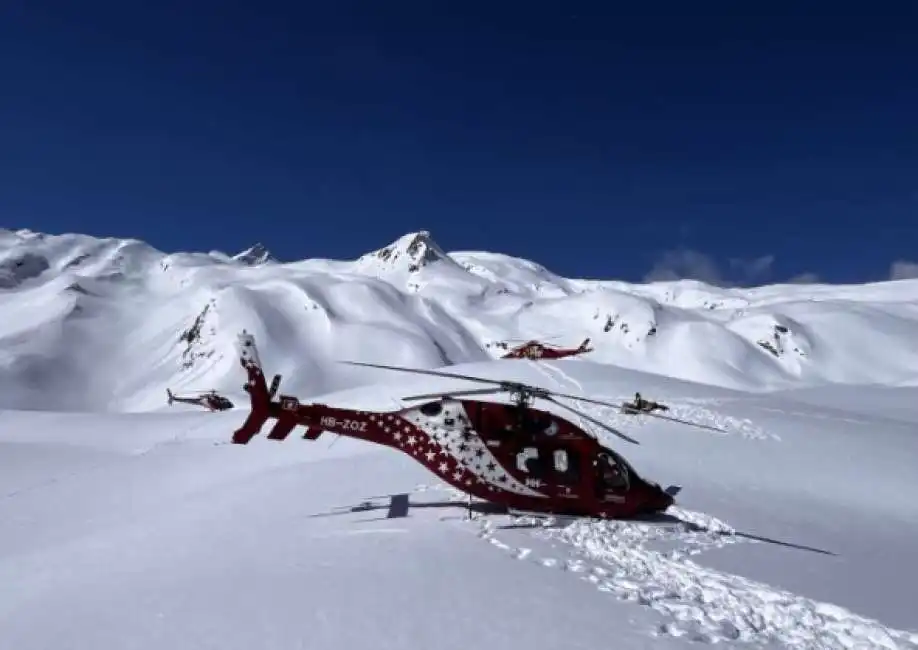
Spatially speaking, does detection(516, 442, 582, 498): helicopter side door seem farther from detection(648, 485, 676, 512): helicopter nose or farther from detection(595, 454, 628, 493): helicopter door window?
detection(648, 485, 676, 512): helicopter nose

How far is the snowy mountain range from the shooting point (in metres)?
103

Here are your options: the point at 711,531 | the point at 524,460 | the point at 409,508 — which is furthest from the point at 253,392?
the point at 711,531

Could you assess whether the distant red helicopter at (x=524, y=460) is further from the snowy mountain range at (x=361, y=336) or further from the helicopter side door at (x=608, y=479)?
the snowy mountain range at (x=361, y=336)

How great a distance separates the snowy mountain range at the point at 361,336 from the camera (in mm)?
102875

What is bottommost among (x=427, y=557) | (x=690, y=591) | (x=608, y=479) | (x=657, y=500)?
(x=690, y=591)

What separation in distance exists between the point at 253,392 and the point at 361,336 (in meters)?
103

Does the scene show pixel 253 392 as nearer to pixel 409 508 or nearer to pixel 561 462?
pixel 409 508

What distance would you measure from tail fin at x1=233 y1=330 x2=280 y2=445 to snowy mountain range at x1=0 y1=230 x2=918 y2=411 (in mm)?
82358

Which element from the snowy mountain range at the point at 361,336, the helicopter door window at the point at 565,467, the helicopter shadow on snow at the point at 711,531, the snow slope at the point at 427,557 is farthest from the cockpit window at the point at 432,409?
the snowy mountain range at the point at 361,336

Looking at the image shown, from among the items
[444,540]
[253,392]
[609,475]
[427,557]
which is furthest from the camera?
[253,392]

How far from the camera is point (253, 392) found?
1282 cm

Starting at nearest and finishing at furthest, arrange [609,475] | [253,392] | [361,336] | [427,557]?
[427,557]
[609,475]
[253,392]
[361,336]

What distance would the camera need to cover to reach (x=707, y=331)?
12438 cm

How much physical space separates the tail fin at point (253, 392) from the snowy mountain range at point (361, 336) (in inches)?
3242
